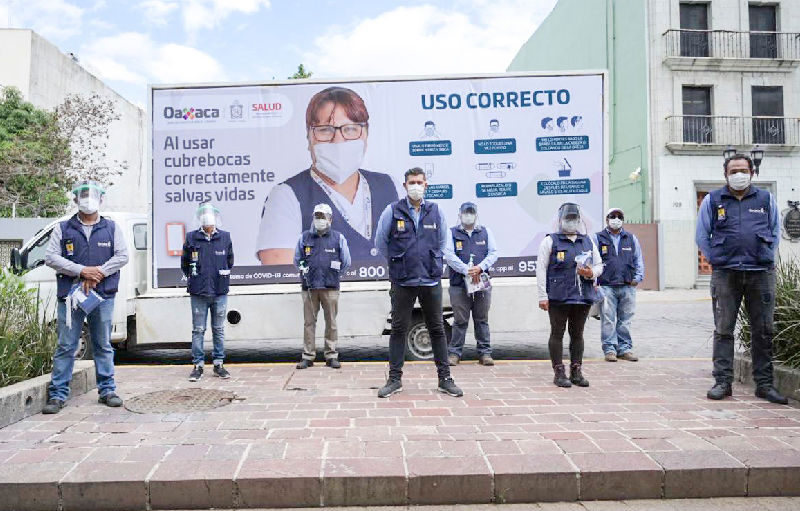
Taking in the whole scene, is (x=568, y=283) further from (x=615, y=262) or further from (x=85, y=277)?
(x=85, y=277)

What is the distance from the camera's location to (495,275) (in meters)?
7.71

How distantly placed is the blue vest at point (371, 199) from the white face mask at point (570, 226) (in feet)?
7.52

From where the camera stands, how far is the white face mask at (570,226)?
6098 mm

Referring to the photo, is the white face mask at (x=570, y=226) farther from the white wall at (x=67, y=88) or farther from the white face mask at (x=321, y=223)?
the white wall at (x=67, y=88)

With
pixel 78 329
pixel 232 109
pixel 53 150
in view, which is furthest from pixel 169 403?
pixel 53 150

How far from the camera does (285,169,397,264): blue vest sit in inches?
299

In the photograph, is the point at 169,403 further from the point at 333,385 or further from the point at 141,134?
the point at 141,134

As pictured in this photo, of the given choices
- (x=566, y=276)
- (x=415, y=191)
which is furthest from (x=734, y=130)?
(x=415, y=191)

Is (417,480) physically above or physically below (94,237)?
below

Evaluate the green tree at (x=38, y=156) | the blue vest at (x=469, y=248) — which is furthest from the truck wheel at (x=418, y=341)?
the green tree at (x=38, y=156)

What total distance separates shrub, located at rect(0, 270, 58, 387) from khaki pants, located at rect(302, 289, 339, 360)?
102 inches

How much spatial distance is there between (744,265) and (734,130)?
20.8 metres

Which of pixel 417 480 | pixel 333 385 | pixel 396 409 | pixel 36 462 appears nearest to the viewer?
pixel 417 480

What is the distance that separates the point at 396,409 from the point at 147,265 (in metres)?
4.25
